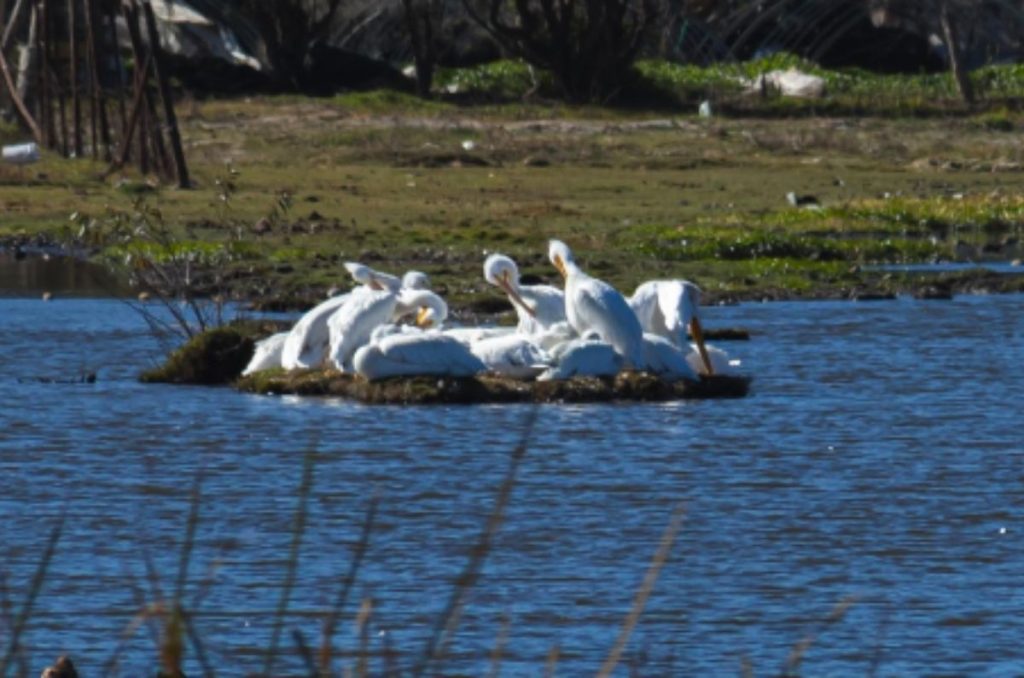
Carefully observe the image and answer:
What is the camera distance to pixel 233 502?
38.2ft

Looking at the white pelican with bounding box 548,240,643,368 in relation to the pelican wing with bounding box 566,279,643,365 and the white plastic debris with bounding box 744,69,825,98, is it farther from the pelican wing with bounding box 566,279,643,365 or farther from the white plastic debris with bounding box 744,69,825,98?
the white plastic debris with bounding box 744,69,825,98

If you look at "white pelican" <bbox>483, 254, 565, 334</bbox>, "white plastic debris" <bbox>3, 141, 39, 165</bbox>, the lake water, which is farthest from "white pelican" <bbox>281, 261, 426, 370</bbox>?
"white plastic debris" <bbox>3, 141, 39, 165</bbox>

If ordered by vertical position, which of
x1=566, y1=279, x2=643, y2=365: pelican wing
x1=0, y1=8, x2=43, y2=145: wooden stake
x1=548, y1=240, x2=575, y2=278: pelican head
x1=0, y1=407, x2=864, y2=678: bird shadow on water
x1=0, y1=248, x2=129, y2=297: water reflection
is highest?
x1=0, y1=407, x2=864, y2=678: bird shadow on water

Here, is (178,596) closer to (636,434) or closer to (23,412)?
(636,434)

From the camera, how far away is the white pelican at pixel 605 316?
14.1 meters

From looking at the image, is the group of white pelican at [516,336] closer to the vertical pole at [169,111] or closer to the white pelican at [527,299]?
the white pelican at [527,299]

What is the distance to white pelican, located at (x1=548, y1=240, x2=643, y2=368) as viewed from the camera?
14.1m

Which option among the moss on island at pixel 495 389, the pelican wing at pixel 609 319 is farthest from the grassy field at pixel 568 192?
the pelican wing at pixel 609 319

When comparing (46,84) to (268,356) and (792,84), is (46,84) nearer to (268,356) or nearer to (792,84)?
(792,84)

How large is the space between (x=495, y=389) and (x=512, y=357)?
0.21m

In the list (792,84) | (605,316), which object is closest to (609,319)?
(605,316)

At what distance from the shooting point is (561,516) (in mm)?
11148

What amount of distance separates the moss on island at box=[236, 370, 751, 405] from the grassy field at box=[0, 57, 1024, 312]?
2.65 meters

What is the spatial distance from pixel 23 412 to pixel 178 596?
11.1 m
